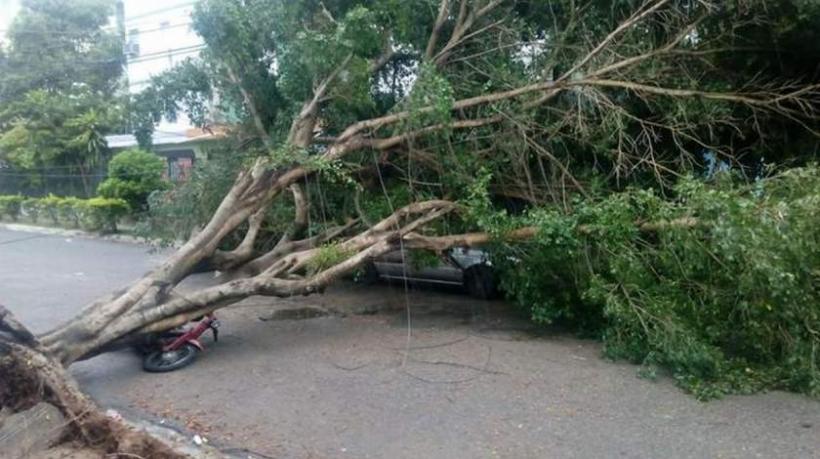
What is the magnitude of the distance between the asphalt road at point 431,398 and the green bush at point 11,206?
19.2 metres

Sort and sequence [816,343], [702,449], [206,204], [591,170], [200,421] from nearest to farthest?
1. [702,449]
2. [200,421]
3. [816,343]
4. [591,170]
5. [206,204]

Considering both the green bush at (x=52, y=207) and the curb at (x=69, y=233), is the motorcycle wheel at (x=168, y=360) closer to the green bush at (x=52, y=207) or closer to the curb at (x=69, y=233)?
the curb at (x=69, y=233)

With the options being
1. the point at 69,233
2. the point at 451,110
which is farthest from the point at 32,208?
the point at 451,110

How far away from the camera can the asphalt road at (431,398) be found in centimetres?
530

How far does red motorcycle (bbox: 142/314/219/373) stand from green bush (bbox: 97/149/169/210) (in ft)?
47.8

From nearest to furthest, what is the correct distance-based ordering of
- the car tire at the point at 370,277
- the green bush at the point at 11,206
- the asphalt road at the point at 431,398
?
the asphalt road at the point at 431,398 < the car tire at the point at 370,277 < the green bush at the point at 11,206

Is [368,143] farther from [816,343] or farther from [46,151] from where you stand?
[46,151]

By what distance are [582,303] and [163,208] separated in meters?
6.03

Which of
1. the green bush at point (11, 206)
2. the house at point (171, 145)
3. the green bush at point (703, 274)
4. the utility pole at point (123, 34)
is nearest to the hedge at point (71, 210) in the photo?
the green bush at point (11, 206)

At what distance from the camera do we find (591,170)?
29.5 ft

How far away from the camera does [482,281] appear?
11.0 m

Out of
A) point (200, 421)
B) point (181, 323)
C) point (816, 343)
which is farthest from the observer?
point (181, 323)

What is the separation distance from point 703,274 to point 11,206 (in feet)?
86.7

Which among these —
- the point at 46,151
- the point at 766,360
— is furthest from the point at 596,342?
the point at 46,151
